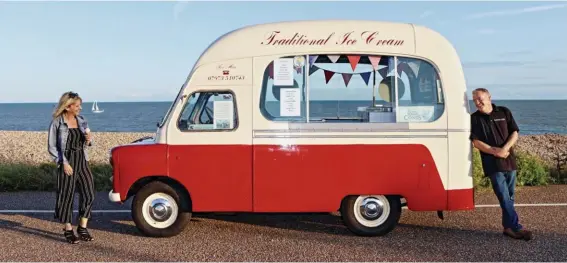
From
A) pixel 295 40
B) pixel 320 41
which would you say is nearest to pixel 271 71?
pixel 295 40

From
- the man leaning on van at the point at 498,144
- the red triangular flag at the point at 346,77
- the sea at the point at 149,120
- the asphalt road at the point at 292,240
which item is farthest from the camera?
the sea at the point at 149,120

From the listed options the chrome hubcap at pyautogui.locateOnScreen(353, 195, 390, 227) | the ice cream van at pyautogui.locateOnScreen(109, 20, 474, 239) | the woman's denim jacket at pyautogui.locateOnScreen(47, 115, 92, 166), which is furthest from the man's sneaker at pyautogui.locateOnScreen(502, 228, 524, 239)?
the woman's denim jacket at pyautogui.locateOnScreen(47, 115, 92, 166)

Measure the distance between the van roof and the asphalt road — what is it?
2187mm

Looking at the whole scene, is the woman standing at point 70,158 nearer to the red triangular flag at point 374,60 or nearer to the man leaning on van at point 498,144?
the red triangular flag at point 374,60

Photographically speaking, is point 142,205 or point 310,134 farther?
point 142,205

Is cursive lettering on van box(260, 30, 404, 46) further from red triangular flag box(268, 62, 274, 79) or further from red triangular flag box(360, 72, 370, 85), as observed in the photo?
red triangular flag box(360, 72, 370, 85)

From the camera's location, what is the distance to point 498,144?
6.41m

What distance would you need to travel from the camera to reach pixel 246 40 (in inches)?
257

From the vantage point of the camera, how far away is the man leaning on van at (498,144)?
6.39 m

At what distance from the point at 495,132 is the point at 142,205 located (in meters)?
4.27

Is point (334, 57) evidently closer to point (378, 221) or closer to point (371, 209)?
point (371, 209)

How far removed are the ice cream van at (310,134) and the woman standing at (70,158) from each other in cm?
36

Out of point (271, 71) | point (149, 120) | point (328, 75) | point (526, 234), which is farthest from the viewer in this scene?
point (149, 120)

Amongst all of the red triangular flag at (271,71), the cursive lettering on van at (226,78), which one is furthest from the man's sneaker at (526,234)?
the cursive lettering on van at (226,78)
